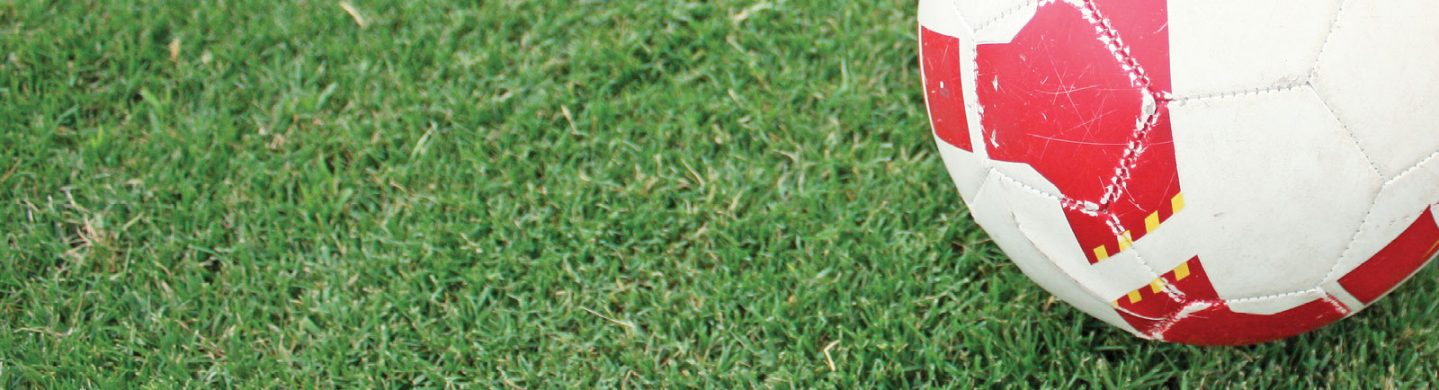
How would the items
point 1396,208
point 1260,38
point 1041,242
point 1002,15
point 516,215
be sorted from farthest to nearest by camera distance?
point 516,215 → point 1041,242 → point 1002,15 → point 1396,208 → point 1260,38

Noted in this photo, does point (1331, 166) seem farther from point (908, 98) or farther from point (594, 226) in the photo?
point (594, 226)

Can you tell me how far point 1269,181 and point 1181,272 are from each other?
23 centimetres

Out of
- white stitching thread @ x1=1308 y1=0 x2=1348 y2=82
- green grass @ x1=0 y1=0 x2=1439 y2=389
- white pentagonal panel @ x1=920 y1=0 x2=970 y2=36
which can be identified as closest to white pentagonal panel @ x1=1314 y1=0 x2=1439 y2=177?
white stitching thread @ x1=1308 y1=0 x2=1348 y2=82

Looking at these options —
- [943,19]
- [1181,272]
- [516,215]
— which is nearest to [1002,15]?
[943,19]

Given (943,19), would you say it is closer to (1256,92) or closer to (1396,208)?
(1256,92)

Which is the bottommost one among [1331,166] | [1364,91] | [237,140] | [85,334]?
[85,334]

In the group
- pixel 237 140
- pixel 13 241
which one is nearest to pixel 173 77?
pixel 237 140

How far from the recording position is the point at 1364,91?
175 cm

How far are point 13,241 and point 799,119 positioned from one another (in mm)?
1853

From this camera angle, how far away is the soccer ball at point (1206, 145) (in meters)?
1.74

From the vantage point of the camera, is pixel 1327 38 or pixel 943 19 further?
pixel 943 19

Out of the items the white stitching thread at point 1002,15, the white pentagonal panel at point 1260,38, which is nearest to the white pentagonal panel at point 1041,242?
the white stitching thread at point 1002,15

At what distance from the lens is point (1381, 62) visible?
68.3 inches

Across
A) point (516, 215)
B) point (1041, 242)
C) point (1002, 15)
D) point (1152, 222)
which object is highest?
point (1002, 15)
